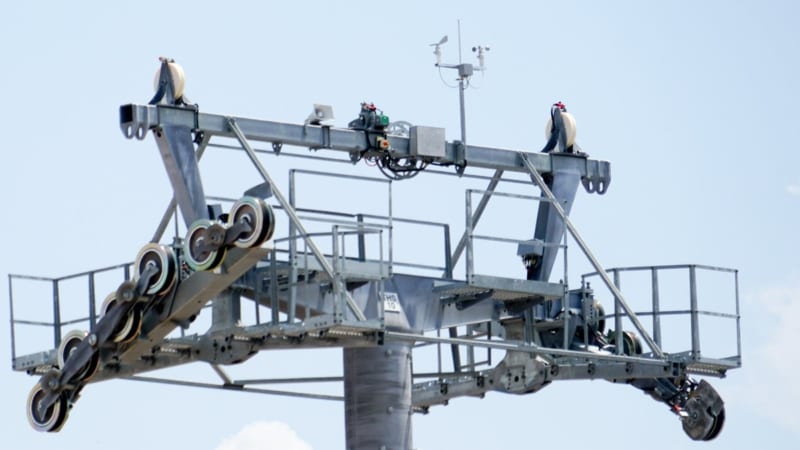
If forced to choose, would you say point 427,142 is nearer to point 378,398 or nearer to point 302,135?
point 302,135

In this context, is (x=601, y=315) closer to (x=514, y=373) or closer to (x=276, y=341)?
(x=514, y=373)

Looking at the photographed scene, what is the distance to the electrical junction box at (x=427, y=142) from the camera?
5119cm

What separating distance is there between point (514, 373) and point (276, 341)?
6.50 meters

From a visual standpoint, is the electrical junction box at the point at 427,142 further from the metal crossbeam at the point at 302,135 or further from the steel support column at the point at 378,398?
the steel support column at the point at 378,398

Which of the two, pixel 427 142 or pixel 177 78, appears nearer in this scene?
pixel 177 78

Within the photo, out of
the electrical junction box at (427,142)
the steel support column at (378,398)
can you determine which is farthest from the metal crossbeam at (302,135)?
the steel support column at (378,398)

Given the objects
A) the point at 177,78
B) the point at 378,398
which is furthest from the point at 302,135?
the point at 378,398

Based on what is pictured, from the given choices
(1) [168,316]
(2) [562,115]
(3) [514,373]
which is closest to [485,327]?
(3) [514,373]

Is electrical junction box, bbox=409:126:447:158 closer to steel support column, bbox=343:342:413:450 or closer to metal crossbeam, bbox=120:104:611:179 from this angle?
metal crossbeam, bbox=120:104:611:179

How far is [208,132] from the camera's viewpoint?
4866 cm

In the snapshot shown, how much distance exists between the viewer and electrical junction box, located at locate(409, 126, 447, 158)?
168 ft

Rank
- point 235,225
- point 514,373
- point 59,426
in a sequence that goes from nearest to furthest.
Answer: point 235,225
point 59,426
point 514,373

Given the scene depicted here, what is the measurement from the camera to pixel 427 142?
5128cm

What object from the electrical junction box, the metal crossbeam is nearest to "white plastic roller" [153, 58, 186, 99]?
the metal crossbeam
